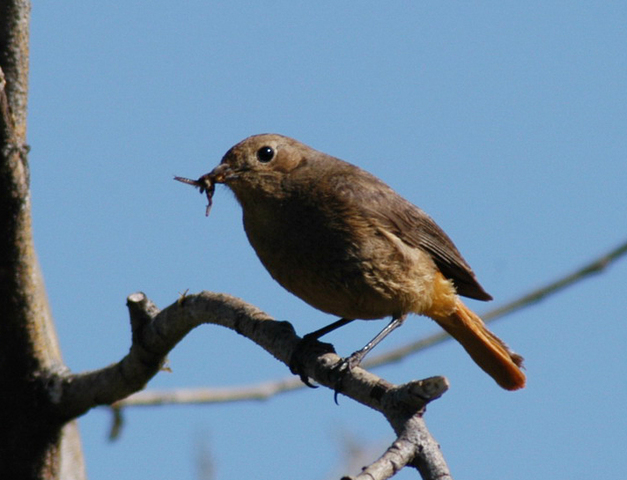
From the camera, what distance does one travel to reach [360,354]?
475 centimetres

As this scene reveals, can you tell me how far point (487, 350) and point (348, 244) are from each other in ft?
4.59

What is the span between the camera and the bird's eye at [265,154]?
5.58 metres

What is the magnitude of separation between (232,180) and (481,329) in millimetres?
1800

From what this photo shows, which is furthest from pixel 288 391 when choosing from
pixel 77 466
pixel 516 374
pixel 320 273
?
pixel 516 374

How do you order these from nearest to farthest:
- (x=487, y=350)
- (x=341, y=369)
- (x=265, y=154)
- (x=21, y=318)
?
1. (x=341, y=369)
2. (x=21, y=318)
3. (x=265, y=154)
4. (x=487, y=350)

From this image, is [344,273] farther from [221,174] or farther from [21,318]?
[21,318]

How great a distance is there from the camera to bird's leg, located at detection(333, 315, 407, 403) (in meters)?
3.96

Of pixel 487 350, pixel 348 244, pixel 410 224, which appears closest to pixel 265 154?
pixel 348 244

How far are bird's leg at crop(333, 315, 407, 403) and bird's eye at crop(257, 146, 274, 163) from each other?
1160 millimetres

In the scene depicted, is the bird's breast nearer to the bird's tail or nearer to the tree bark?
the bird's tail

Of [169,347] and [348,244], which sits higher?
[348,244]

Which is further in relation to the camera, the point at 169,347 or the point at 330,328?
the point at 330,328

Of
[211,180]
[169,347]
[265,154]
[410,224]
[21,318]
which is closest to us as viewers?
[21,318]

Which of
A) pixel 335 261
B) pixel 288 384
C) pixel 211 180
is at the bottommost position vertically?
pixel 288 384
